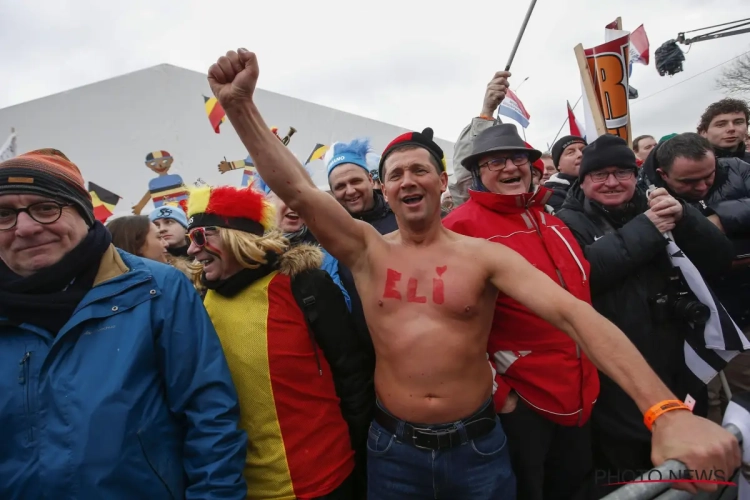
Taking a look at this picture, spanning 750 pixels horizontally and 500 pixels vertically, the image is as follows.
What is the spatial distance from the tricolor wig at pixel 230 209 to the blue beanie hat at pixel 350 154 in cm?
98

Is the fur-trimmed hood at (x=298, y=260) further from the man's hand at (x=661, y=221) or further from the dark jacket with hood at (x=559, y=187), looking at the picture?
the dark jacket with hood at (x=559, y=187)

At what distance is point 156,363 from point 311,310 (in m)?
0.63

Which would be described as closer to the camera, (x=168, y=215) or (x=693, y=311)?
(x=693, y=311)

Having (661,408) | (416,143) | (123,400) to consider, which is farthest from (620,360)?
(123,400)

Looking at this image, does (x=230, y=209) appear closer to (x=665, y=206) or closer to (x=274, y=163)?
(x=274, y=163)

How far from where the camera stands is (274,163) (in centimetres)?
172

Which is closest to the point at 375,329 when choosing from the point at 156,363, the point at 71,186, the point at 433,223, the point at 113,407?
the point at 433,223

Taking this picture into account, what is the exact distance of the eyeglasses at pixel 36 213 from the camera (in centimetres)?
137

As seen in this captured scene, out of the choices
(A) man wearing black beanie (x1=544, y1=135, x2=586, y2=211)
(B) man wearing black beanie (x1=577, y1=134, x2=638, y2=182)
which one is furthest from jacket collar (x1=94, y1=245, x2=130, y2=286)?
(A) man wearing black beanie (x1=544, y1=135, x2=586, y2=211)

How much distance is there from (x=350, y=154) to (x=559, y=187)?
2017 mm

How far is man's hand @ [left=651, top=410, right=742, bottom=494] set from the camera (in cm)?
99

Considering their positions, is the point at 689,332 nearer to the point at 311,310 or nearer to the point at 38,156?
the point at 311,310

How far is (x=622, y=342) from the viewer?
50.8 inches

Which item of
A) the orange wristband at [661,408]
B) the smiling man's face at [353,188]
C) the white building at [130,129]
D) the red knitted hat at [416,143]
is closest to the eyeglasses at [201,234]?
the red knitted hat at [416,143]
